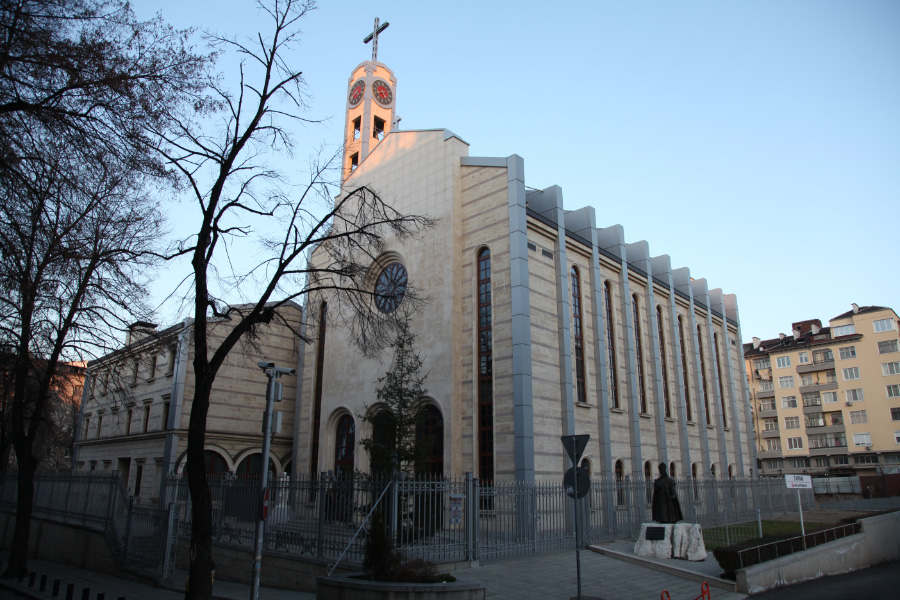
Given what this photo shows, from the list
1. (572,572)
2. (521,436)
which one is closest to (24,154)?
(572,572)

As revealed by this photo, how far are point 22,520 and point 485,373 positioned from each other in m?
15.1

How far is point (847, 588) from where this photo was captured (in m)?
13.2

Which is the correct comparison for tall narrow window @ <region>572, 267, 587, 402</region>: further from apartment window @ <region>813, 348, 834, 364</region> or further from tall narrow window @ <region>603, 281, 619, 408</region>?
apartment window @ <region>813, 348, 834, 364</region>

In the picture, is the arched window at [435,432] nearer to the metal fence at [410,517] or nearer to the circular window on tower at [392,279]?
the metal fence at [410,517]

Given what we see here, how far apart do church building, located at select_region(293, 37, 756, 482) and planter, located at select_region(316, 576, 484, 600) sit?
7894mm

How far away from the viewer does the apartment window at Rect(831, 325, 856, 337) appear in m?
59.5

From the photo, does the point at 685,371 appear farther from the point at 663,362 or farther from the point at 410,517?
the point at 410,517

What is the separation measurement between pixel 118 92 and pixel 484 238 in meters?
16.5

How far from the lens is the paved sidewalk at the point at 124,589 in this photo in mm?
12375

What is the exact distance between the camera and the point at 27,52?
682 cm

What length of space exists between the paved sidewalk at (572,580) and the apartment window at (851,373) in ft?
188

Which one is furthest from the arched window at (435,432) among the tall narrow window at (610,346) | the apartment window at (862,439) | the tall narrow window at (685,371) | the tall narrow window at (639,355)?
the apartment window at (862,439)

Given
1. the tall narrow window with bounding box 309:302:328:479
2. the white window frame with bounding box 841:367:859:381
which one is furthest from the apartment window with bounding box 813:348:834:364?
the tall narrow window with bounding box 309:302:328:479

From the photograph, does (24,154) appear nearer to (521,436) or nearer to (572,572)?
(572,572)
